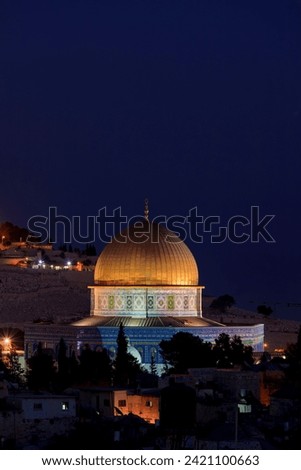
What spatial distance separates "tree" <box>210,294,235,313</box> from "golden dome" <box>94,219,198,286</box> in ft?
60.1

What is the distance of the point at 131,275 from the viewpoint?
7381 centimetres

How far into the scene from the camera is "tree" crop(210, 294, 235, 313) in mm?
93375

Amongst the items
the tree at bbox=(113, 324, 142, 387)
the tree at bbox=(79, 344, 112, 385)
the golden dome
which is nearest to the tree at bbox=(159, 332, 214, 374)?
the tree at bbox=(113, 324, 142, 387)

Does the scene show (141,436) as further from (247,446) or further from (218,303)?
(218,303)

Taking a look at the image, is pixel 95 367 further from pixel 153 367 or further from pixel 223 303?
pixel 223 303

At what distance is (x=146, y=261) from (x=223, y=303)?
19928mm

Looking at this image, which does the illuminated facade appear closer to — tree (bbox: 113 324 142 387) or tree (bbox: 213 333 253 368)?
tree (bbox: 213 333 253 368)

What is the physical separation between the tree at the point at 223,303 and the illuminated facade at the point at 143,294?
18.2m

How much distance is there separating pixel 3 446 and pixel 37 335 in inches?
859

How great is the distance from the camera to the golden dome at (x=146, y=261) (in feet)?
242

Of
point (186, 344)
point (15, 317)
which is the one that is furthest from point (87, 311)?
point (186, 344)

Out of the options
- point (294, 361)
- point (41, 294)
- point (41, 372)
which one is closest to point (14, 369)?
point (41, 372)

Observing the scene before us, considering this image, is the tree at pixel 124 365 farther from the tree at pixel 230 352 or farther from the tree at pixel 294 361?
the tree at pixel 294 361

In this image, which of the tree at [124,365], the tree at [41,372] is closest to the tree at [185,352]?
the tree at [124,365]
